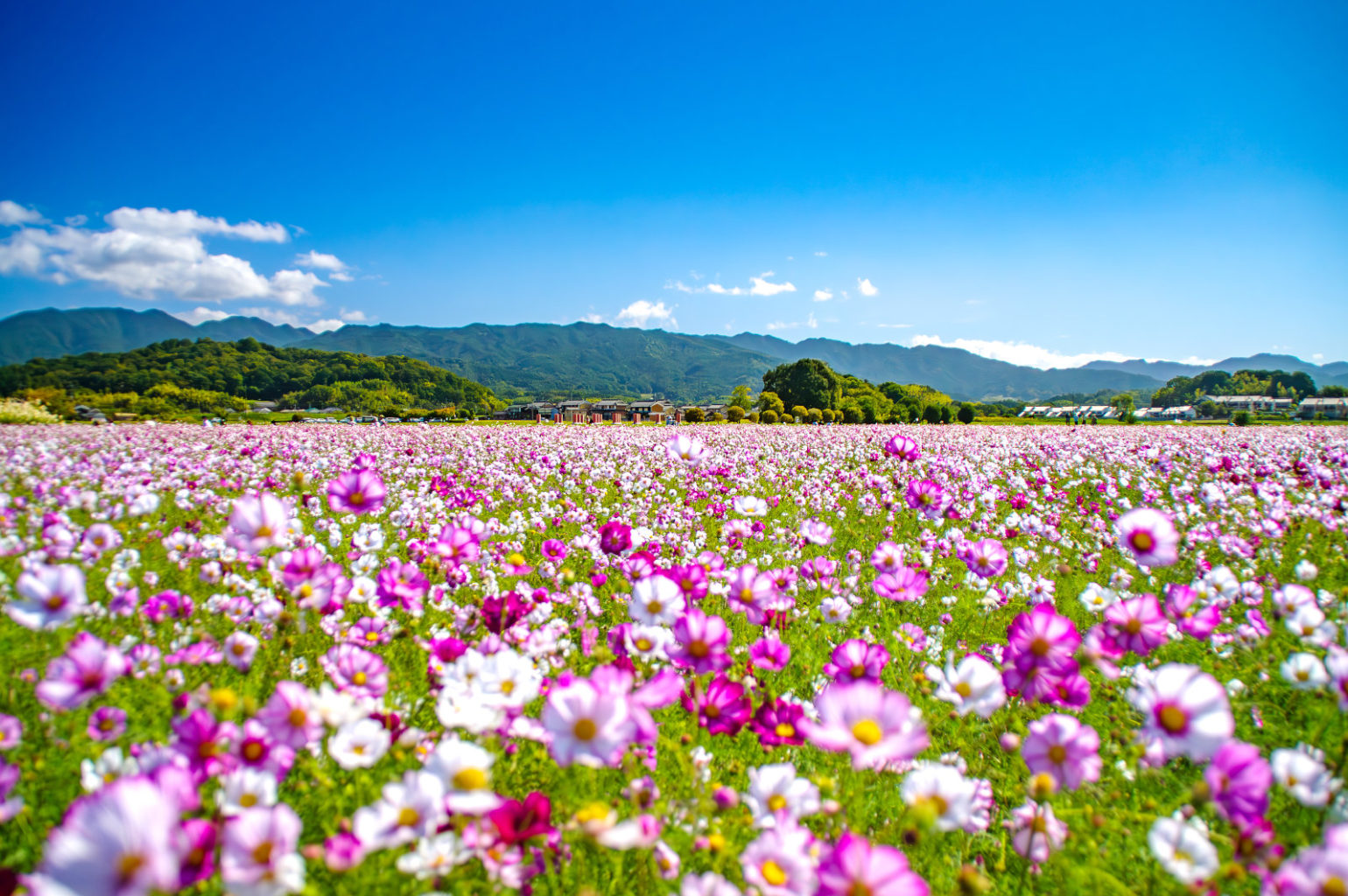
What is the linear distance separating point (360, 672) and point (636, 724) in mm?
941

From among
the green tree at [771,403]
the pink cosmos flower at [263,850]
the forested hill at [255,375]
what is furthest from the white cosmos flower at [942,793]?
the forested hill at [255,375]

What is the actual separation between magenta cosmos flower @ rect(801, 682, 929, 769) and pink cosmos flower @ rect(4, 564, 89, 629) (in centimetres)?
195

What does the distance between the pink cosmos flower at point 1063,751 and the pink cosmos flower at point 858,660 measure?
0.40 meters

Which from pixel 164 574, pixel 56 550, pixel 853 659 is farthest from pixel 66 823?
pixel 164 574

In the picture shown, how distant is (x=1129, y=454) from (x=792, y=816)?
14.2 metres

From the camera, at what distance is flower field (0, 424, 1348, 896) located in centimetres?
110

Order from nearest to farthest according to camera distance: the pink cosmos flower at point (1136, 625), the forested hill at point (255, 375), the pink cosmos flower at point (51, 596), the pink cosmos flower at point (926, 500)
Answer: the pink cosmos flower at point (51, 596)
the pink cosmos flower at point (1136, 625)
the pink cosmos flower at point (926, 500)
the forested hill at point (255, 375)

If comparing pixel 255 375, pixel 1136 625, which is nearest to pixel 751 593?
pixel 1136 625

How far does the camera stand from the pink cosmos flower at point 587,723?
115 cm

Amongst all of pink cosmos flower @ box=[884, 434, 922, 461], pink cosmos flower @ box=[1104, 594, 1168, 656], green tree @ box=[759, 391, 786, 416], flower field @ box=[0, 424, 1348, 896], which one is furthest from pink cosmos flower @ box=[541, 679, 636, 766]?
green tree @ box=[759, 391, 786, 416]

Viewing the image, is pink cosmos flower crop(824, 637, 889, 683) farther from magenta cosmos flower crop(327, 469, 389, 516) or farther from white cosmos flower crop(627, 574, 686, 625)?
magenta cosmos flower crop(327, 469, 389, 516)

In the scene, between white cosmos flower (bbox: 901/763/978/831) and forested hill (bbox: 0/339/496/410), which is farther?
forested hill (bbox: 0/339/496/410)

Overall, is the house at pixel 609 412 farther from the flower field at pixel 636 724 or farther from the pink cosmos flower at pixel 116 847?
the pink cosmos flower at pixel 116 847

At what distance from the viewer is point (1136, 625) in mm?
1603
